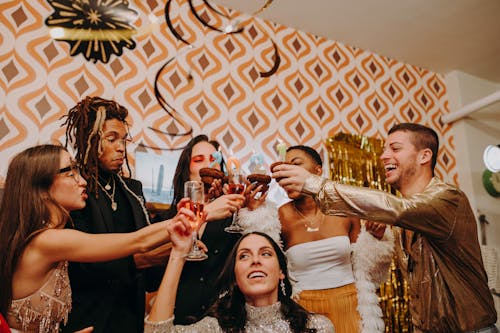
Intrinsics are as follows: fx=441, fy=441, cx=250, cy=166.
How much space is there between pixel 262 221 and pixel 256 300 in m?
0.61

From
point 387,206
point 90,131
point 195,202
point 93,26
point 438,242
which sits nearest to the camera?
point 195,202

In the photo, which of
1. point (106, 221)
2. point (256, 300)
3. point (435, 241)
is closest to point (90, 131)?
point (106, 221)

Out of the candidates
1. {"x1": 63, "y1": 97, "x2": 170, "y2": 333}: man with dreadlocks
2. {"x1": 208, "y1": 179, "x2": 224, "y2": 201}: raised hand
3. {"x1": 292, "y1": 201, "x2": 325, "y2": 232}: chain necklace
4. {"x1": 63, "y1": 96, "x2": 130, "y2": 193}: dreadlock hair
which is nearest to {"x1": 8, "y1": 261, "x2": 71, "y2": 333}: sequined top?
{"x1": 63, "y1": 97, "x2": 170, "y2": 333}: man with dreadlocks

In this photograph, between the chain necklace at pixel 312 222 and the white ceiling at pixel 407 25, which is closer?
the chain necklace at pixel 312 222

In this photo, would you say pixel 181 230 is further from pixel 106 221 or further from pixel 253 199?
pixel 253 199

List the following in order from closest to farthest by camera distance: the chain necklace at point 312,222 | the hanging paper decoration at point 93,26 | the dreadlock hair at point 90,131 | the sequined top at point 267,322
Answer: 1. the sequined top at point 267,322
2. the dreadlock hair at point 90,131
3. the chain necklace at point 312,222
4. the hanging paper decoration at point 93,26

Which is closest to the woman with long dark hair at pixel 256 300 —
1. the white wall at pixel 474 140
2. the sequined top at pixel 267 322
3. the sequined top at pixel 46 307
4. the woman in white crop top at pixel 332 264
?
the sequined top at pixel 267 322

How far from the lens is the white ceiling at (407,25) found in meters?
3.91

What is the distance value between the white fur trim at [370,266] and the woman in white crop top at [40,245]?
1349mm

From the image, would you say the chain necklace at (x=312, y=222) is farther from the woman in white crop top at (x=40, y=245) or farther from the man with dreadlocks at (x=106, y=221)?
the woman in white crop top at (x=40, y=245)

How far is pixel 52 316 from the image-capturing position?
178 centimetres

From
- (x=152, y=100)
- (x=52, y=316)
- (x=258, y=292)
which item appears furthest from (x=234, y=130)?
(x=52, y=316)

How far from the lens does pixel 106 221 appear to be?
224 centimetres

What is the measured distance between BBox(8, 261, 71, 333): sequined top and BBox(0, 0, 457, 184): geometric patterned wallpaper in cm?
139
